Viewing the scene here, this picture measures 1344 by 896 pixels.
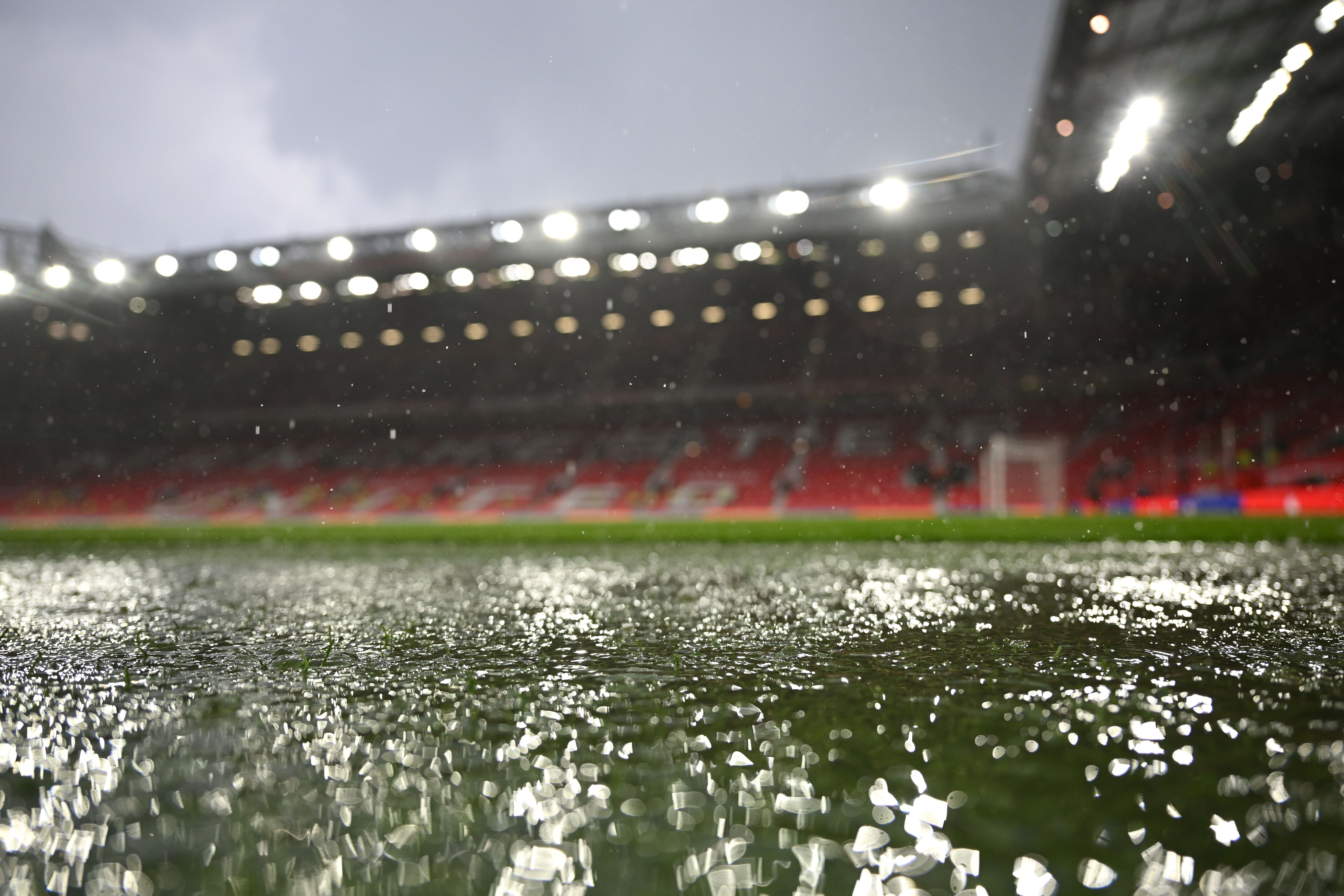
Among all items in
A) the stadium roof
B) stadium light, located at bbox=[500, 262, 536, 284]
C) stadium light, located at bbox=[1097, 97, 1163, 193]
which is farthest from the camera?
stadium light, located at bbox=[500, 262, 536, 284]

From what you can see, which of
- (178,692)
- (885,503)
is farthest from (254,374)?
(178,692)

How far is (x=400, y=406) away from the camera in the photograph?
32156mm

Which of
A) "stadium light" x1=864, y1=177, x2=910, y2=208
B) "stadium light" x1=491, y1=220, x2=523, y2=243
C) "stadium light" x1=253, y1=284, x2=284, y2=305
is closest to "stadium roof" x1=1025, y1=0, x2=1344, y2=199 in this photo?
"stadium light" x1=864, y1=177, x2=910, y2=208

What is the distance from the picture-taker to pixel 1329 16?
11305 millimetres

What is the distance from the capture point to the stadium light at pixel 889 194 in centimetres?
1828

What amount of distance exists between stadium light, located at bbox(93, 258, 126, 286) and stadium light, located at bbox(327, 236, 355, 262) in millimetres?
6710

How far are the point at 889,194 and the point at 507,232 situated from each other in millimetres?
10633

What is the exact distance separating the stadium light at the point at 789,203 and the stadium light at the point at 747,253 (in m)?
1.73

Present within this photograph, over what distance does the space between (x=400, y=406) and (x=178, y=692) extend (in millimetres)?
31870

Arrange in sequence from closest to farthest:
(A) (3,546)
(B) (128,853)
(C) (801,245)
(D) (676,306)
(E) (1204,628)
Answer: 1. (B) (128,853)
2. (E) (1204,628)
3. (A) (3,546)
4. (C) (801,245)
5. (D) (676,306)

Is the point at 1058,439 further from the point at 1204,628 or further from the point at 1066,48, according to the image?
the point at 1204,628

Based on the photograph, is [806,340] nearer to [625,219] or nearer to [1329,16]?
[625,219]

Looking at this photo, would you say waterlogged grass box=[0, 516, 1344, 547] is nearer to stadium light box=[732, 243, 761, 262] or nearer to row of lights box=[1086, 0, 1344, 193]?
row of lights box=[1086, 0, 1344, 193]

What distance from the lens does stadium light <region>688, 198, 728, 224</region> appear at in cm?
1920
